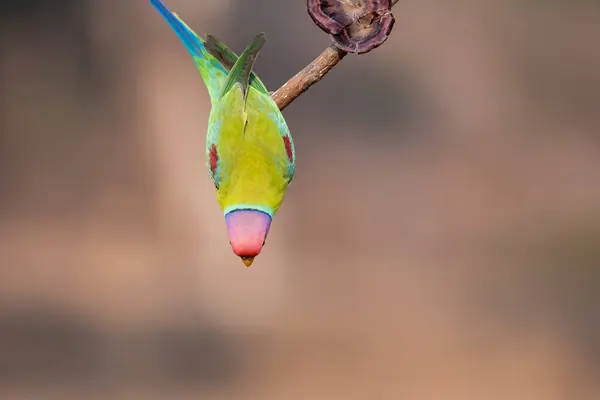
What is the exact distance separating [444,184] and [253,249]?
81.5 inches

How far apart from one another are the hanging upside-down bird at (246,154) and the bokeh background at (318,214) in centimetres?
164

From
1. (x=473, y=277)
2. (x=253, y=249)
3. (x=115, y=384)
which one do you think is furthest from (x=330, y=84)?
(x=253, y=249)

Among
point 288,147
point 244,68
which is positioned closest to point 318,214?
point 288,147

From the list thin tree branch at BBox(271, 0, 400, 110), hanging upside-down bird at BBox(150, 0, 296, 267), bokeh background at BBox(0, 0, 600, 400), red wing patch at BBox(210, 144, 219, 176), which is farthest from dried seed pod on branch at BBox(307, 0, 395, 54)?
bokeh background at BBox(0, 0, 600, 400)

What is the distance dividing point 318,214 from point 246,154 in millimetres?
1849

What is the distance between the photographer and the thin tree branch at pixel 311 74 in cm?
114

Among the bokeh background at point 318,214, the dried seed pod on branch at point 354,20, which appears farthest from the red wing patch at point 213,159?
the bokeh background at point 318,214

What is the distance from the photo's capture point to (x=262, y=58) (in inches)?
114

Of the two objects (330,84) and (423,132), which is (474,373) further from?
(330,84)

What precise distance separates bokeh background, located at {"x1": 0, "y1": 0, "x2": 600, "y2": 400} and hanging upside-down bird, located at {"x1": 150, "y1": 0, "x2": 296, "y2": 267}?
1.64 meters

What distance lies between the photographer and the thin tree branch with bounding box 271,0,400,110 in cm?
114

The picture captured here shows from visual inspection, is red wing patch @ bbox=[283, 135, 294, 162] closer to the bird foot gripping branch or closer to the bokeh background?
the bird foot gripping branch

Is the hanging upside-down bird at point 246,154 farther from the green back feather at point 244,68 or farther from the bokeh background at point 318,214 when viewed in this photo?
the bokeh background at point 318,214

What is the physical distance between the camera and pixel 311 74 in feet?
3.86
